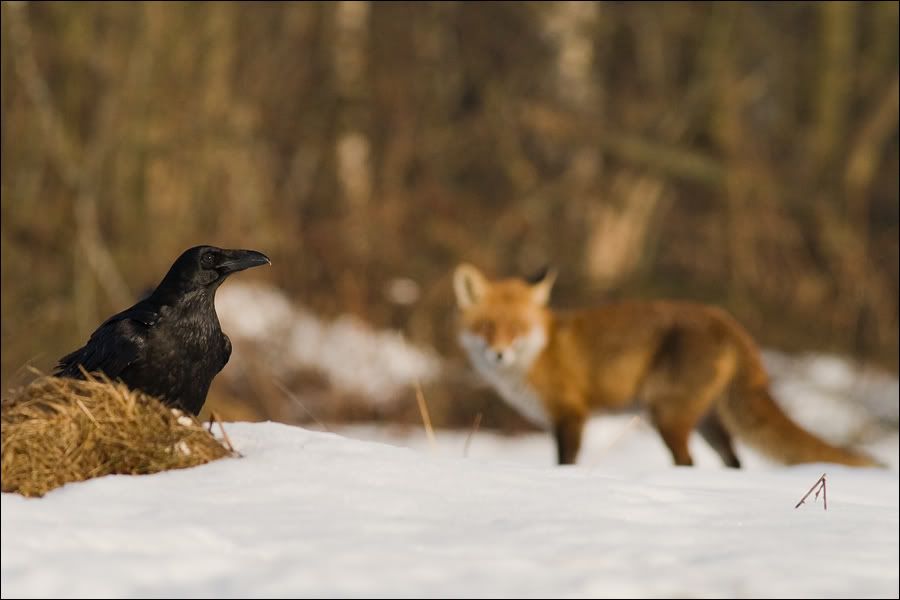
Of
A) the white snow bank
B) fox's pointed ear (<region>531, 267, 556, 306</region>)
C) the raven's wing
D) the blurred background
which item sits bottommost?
the raven's wing

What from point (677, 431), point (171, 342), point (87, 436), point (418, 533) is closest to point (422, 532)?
point (418, 533)

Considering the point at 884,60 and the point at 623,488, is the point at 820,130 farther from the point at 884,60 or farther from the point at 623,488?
the point at 623,488

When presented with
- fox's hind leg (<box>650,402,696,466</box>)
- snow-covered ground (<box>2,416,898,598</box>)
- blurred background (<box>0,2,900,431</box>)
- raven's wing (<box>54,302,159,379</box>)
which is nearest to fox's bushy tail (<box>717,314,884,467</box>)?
fox's hind leg (<box>650,402,696,466</box>)

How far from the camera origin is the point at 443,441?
10.9m

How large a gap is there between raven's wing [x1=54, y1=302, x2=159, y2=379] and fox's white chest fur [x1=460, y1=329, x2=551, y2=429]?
385 centimetres

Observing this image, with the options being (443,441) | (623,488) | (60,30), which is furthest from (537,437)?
(623,488)

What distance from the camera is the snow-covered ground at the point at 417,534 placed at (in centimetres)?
281

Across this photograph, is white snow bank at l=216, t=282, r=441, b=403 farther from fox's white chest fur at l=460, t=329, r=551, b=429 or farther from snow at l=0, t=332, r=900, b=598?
snow at l=0, t=332, r=900, b=598

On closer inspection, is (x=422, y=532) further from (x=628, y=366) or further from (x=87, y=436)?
(x=628, y=366)

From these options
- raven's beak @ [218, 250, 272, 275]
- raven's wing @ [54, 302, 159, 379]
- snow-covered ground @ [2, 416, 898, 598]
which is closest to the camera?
A: snow-covered ground @ [2, 416, 898, 598]

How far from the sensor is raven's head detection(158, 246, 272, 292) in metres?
4.54

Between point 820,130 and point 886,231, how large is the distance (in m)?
1.41

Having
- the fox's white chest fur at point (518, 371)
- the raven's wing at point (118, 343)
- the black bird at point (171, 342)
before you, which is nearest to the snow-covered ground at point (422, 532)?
the black bird at point (171, 342)

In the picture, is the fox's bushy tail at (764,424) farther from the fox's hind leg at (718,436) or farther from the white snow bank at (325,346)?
the white snow bank at (325,346)
